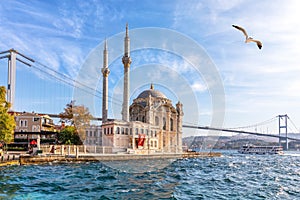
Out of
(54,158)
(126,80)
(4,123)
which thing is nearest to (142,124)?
(126,80)

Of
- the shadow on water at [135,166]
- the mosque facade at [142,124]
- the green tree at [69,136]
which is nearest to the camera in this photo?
the shadow on water at [135,166]

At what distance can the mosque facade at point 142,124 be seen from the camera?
56.9 meters

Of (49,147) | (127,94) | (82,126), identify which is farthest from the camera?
(127,94)

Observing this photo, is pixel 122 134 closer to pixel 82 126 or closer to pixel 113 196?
pixel 82 126

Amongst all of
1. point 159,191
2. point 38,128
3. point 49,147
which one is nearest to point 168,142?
point 38,128

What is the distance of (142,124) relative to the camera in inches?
2461

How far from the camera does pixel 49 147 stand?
4053 centimetres

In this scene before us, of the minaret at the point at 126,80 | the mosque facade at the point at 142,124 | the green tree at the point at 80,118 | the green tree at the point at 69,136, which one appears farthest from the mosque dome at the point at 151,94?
the green tree at the point at 69,136

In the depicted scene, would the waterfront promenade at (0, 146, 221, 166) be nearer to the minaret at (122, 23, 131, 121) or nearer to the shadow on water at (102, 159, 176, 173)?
the shadow on water at (102, 159, 176, 173)

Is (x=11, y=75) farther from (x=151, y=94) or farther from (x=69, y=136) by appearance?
(x=151, y=94)

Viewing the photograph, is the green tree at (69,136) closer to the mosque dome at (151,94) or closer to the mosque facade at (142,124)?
the mosque facade at (142,124)

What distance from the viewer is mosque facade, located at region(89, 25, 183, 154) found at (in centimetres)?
5694

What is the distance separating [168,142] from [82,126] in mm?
26199

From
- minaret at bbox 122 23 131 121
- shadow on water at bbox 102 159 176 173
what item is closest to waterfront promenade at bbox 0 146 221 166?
shadow on water at bbox 102 159 176 173
